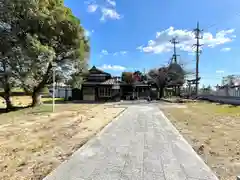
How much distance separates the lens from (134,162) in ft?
14.7

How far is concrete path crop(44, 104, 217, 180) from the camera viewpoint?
3771 millimetres

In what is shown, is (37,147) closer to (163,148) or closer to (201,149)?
(163,148)

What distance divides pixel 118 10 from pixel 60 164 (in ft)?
59.0

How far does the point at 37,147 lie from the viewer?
19.0ft

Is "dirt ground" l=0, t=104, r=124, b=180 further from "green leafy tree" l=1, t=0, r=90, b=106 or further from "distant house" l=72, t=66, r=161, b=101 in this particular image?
"distant house" l=72, t=66, r=161, b=101

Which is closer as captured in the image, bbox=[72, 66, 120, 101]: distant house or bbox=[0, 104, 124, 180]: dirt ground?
bbox=[0, 104, 124, 180]: dirt ground

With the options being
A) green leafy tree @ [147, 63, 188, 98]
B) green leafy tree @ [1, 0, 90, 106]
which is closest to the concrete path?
green leafy tree @ [1, 0, 90, 106]

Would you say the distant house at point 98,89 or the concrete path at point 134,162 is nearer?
the concrete path at point 134,162

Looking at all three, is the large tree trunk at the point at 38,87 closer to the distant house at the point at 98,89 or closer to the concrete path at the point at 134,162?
the distant house at the point at 98,89

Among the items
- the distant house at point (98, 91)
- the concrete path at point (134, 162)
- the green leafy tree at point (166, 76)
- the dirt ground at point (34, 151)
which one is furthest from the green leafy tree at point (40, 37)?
the green leafy tree at point (166, 76)

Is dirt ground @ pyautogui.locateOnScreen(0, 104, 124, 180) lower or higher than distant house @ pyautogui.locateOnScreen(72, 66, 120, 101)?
lower

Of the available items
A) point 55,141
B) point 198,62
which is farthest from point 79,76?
point 198,62

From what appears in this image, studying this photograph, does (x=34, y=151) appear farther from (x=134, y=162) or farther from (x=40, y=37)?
(x=40, y=37)

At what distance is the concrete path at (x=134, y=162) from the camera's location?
3.77m
